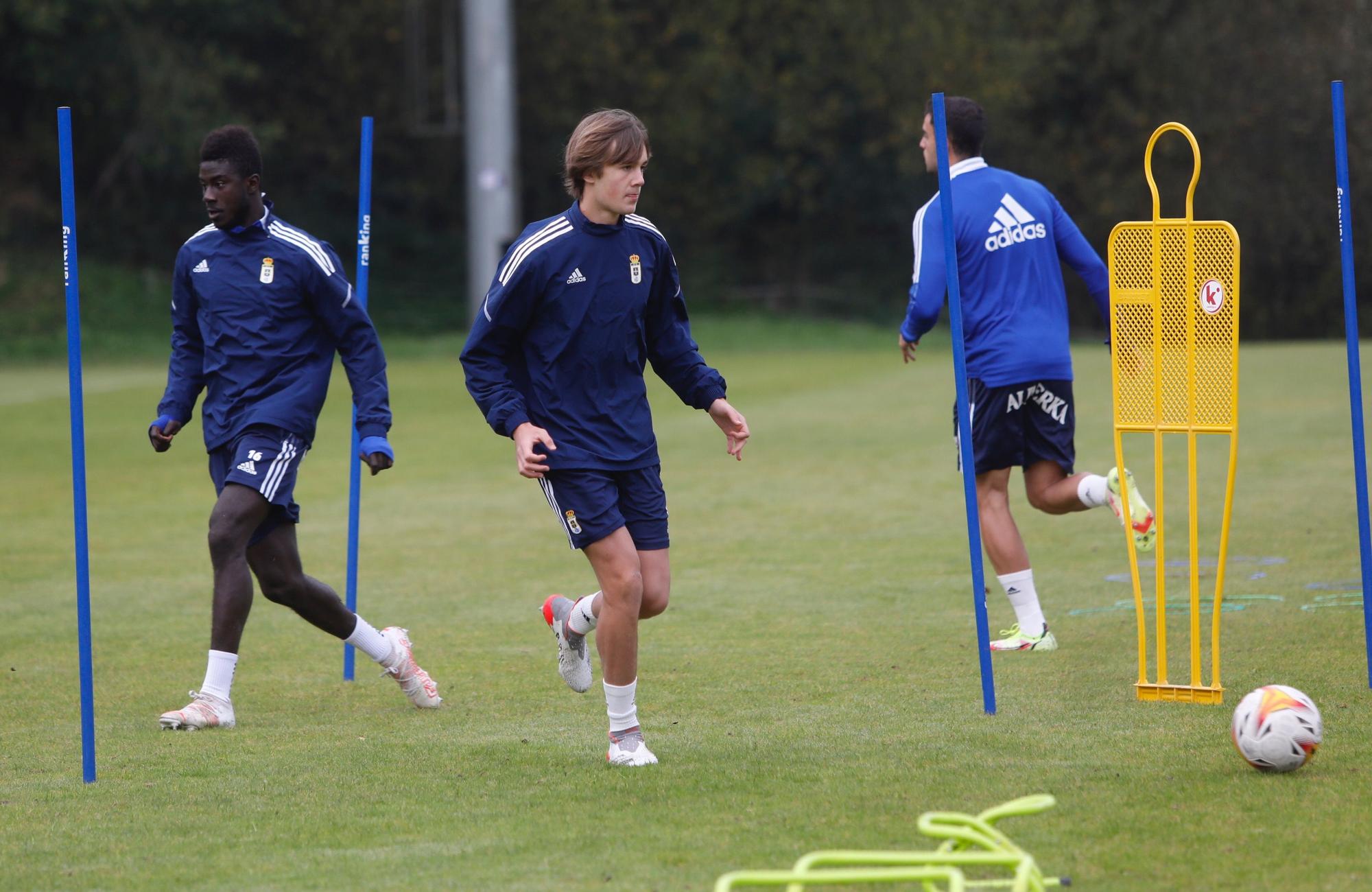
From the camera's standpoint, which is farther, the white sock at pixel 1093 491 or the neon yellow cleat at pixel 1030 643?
the white sock at pixel 1093 491

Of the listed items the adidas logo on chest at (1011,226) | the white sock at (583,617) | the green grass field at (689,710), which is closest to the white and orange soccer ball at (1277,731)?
the green grass field at (689,710)

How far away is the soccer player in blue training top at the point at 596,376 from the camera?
202 inches

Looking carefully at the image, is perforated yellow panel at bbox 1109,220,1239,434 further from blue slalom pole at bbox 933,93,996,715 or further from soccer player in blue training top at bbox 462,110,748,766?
soccer player in blue training top at bbox 462,110,748,766

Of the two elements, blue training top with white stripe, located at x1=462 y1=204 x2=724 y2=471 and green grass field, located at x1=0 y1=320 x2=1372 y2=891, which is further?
blue training top with white stripe, located at x1=462 y1=204 x2=724 y2=471

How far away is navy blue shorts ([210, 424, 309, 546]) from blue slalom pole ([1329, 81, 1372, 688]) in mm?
3660

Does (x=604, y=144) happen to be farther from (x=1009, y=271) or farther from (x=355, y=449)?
(x=1009, y=271)

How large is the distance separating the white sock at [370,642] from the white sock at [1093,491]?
9.77 feet

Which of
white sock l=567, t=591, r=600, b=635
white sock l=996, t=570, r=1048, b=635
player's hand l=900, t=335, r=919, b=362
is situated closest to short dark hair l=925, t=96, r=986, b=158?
player's hand l=900, t=335, r=919, b=362

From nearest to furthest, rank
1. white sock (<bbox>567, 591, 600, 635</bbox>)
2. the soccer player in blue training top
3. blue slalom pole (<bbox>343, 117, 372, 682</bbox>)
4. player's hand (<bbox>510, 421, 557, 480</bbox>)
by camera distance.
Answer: player's hand (<bbox>510, 421, 557, 480</bbox>) → the soccer player in blue training top → white sock (<bbox>567, 591, 600, 635</bbox>) → blue slalom pole (<bbox>343, 117, 372, 682</bbox>)

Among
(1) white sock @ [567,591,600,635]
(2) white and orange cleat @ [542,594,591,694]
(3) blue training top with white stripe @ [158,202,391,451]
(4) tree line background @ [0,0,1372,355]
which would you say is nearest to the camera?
(1) white sock @ [567,591,600,635]

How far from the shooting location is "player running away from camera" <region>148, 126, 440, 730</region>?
6.06 metres

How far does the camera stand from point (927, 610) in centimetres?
804

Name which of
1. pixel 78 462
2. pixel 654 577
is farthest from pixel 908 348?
pixel 78 462

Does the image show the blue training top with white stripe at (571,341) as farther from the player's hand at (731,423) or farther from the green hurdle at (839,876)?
the green hurdle at (839,876)
